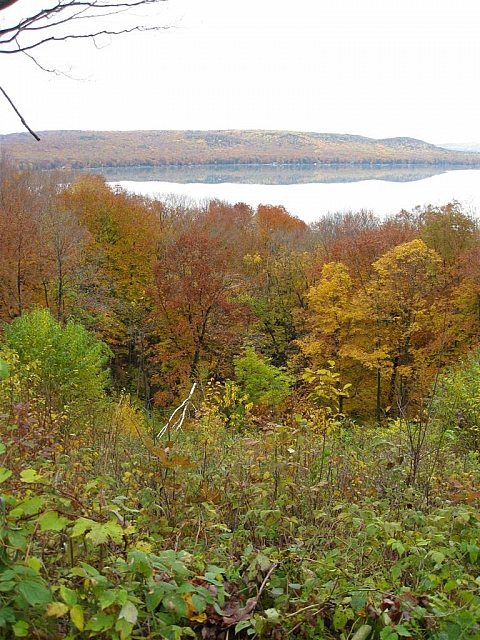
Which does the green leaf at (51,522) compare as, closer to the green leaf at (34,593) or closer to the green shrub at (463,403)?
the green leaf at (34,593)

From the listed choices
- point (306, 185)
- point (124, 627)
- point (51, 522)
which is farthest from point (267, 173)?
point (124, 627)

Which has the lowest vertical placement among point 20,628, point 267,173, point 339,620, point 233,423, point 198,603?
point 233,423

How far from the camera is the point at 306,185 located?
131500mm

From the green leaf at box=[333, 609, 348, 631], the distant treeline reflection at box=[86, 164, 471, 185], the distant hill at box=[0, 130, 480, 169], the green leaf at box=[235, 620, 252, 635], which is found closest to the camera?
the green leaf at box=[235, 620, 252, 635]

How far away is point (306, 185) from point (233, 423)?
128935 mm

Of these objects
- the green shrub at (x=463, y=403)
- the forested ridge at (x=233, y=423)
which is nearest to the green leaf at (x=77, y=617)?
the forested ridge at (x=233, y=423)

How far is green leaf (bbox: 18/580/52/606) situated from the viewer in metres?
2.04

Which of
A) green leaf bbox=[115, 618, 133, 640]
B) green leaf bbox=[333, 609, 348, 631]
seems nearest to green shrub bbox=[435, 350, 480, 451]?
green leaf bbox=[333, 609, 348, 631]

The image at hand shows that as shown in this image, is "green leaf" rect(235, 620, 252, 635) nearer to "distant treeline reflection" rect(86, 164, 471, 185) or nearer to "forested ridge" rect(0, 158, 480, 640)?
"forested ridge" rect(0, 158, 480, 640)

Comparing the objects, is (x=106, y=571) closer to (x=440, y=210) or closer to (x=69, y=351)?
(x=69, y=351)

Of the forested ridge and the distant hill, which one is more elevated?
the distant hill

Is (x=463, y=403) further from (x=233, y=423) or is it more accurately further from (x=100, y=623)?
(x=100, y=623)

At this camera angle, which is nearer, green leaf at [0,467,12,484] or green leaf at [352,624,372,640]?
green leaf at [0,467,12,484]

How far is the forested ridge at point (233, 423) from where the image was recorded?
2631mm
